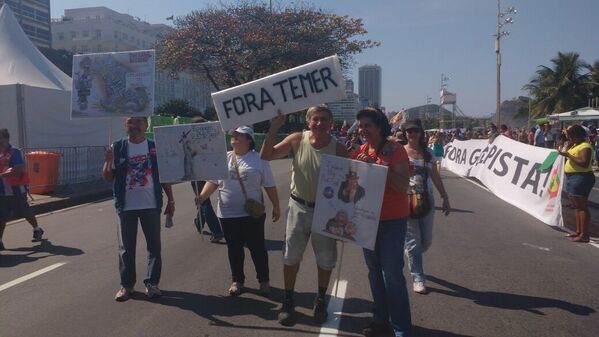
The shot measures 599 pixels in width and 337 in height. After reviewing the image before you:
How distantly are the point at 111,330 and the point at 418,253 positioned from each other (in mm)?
3002

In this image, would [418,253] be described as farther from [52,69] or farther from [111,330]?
[52,69]

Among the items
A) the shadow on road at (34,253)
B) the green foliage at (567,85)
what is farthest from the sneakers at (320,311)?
the green foliage at (567,85)

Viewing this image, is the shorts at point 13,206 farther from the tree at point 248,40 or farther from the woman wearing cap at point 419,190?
the tree at point 248,40

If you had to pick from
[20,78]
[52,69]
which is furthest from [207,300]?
[52,69]

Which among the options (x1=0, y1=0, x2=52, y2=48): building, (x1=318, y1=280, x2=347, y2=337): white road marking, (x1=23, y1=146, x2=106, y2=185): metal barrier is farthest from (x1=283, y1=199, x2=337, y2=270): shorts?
(x1=0, y1=0, x2=52, y2=48): building

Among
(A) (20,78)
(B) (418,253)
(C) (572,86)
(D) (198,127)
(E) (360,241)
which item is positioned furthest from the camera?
(C) (572,86)

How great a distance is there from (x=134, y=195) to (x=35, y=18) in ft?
346

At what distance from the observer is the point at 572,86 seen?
53344 mm

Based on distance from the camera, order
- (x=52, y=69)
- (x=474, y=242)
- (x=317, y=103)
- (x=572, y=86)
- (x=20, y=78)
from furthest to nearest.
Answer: (x=572, y=86) < (x=52, y=69) < (x=20, y=78) < (x=474, y=242) < (x=317, y=103)

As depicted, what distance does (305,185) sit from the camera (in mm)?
4426

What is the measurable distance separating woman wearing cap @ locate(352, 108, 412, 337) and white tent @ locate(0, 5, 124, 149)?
1351 cm

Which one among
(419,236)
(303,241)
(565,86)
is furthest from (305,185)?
(565,86)

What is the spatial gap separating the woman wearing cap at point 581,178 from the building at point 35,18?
97820mm

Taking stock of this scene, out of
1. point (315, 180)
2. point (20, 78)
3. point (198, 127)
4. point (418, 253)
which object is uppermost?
point (20, 78)
